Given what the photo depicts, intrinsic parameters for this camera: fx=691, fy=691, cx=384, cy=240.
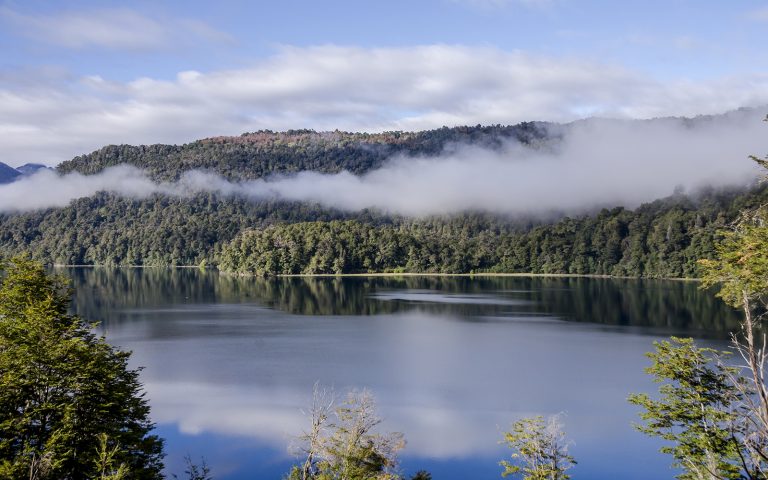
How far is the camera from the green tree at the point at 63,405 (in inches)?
838

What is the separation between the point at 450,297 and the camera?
357 feet

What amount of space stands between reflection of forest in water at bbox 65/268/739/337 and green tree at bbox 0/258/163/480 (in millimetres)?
56750

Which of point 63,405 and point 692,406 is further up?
point 63,405

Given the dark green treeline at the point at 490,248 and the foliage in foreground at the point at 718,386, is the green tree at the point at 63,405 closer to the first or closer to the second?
the foliage in foreground at the point at 718,386

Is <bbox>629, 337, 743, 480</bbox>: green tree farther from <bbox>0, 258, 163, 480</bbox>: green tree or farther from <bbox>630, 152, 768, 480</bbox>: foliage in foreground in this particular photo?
<bbox>0, 258, 163, 480</bbox>: green tree

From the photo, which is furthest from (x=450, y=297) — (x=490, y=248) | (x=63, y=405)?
(x=63, y=405)

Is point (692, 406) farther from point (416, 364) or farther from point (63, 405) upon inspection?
point (416, 364)

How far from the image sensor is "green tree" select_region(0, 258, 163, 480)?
2130 centimetres

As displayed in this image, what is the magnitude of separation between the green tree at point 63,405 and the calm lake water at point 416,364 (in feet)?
23.1

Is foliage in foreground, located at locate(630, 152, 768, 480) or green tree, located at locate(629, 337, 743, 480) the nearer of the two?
foliage in foreground, located at locate(630, 152, 768, 480)

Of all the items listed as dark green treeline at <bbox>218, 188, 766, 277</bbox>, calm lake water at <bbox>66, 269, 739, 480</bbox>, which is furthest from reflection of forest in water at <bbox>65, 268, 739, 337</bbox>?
dark green treeline at <bbox>218, 188, 766, 277</bbox>

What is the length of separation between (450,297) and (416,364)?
56.9m

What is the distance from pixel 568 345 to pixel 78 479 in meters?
46.5

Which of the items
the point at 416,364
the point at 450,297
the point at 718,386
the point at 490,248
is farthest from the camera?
the point at 490,248
